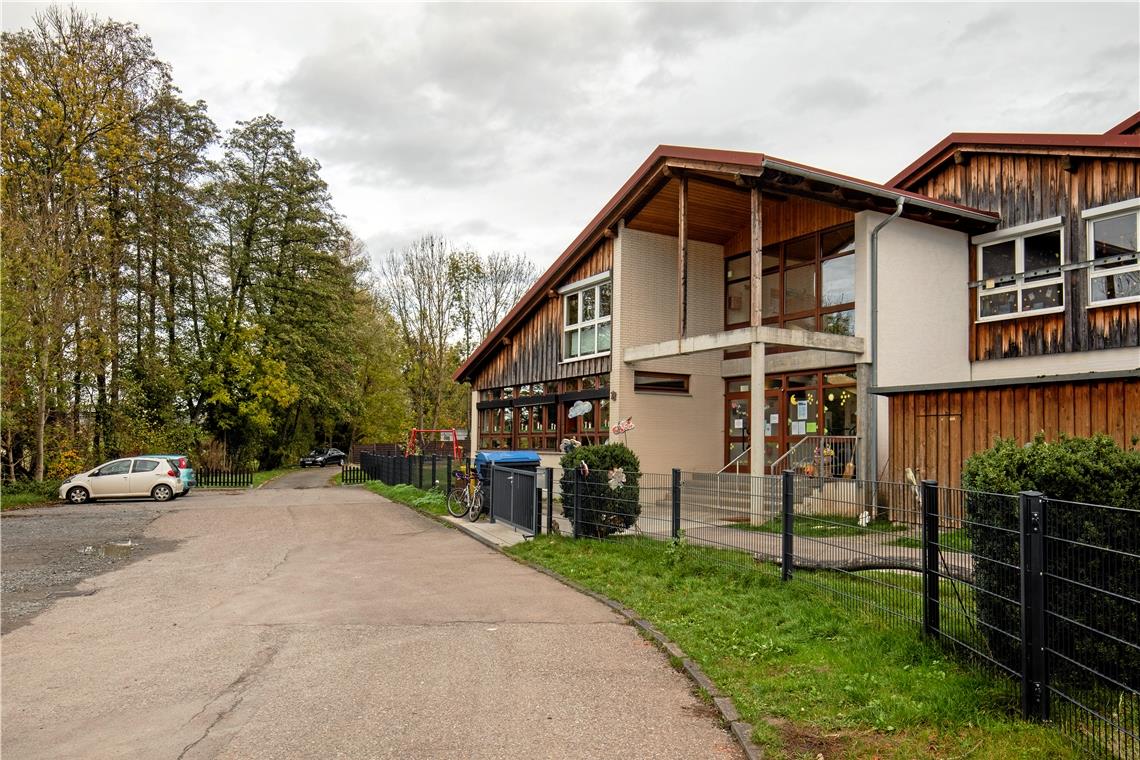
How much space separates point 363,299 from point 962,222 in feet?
123

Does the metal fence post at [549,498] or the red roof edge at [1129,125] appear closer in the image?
the metal fence post at [549,498]

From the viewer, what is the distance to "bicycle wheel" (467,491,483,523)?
52.7 ft

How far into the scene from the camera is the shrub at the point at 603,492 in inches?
443

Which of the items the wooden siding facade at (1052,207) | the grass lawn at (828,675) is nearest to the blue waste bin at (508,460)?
the grass lawn at (828,675)

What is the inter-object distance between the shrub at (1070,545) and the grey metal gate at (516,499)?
8.64 m

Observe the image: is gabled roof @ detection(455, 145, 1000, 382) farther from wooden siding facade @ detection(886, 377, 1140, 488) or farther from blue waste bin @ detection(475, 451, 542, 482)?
blue waste bin @ detection(475, 451, 542, 482)

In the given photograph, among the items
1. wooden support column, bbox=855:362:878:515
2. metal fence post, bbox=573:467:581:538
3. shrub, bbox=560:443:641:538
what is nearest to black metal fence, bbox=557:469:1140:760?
shrub, bbox=560:443:641:538

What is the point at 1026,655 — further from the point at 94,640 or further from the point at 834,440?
the point at 834,440

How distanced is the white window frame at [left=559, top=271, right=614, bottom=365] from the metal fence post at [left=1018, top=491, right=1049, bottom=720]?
15.4 m

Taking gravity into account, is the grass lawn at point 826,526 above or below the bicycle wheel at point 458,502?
above

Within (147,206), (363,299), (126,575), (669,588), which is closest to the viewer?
(669,588)

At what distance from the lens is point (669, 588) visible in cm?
845

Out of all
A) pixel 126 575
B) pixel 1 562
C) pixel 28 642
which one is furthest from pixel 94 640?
pixel 1 562

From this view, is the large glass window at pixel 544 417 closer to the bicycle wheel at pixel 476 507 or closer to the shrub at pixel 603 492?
the bicycle wheel at pixel 476 507
